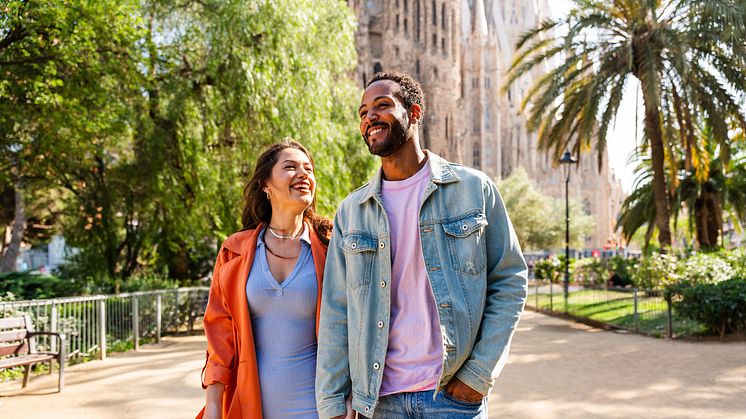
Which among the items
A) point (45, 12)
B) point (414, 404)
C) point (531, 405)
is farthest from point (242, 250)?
point (45, 12)

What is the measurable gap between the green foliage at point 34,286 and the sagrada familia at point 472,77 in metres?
21.4

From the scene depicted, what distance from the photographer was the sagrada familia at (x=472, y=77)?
58.9 meters

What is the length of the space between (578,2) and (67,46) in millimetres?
11540

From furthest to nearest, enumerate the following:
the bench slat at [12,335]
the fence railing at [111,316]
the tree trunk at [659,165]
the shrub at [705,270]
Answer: the tree trunk at [659,165] < the shrub at [705,270] < the fence railing at [111,316] < the bench slat at [12,335]

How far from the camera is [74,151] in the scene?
12891 mm

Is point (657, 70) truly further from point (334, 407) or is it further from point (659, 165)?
point (334, 407)

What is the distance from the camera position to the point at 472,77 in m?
82.0

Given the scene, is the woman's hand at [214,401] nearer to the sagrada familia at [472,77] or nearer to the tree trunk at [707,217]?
the tree trunk at [707,217]

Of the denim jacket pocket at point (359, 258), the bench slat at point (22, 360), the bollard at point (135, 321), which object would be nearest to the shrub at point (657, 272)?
the bollard at point (135, 321)

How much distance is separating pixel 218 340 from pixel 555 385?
566cm

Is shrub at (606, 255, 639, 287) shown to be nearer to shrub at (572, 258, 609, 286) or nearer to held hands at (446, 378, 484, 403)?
shrub at (572, 258, 609, 286)

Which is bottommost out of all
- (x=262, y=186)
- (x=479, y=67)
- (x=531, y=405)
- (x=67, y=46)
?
(x=531, y=405)

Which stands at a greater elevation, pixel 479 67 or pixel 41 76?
pixel 479 67

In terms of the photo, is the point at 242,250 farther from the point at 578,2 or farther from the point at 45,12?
the point at 578,2
